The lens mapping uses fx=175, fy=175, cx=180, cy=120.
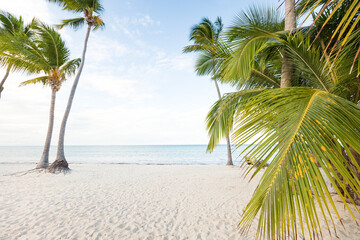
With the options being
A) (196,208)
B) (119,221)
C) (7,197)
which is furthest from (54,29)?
(196,208)

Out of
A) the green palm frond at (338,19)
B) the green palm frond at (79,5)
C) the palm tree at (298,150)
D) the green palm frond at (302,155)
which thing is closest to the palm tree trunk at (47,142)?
the green palm frond at (79,5)

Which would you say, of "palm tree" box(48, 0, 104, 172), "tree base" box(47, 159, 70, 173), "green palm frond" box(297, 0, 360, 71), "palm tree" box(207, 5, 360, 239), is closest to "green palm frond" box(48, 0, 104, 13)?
"palm tree" box(48, 0, 104, 172)

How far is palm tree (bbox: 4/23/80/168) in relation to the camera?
931 cm

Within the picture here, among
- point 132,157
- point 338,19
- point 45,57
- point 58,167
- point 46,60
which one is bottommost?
point 132,157

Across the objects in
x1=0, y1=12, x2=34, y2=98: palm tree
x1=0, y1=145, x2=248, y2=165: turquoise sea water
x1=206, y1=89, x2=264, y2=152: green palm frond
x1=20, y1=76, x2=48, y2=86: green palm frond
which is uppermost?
x1=0, y1=12, x2=34, y2=98: palm tree

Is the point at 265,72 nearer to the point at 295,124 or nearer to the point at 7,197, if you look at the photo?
the point at 295,124

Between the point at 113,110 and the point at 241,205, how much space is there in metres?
52.2

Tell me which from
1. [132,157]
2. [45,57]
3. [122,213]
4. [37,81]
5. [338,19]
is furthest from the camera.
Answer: [132,157]

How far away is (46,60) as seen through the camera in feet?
33.4

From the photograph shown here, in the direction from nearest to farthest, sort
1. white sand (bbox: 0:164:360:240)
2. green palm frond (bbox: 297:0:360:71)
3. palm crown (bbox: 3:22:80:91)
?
1. green palm frond (bbox: 297:0:360:71)
2. white sand (bbox: 0:164:360:240)
3. palm crown (bbox: 3:22:80:91)

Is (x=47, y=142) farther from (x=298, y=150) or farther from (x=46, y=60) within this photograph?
(x=298, y=150)

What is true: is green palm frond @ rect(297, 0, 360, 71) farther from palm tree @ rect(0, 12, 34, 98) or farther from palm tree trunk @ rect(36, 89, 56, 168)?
palm tree @ rect(0, 12, 34, 98)

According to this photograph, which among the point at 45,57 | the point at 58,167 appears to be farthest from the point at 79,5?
the point at 58,167

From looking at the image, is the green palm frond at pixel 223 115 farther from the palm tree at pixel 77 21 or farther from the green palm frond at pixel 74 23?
the green palm frond at pixel 74 23
